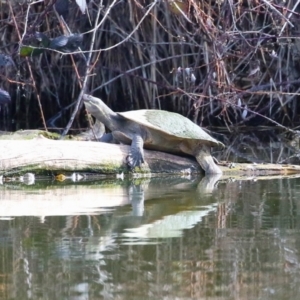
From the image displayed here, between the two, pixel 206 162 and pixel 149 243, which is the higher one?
pixel 206 162

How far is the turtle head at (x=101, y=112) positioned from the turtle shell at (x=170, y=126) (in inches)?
6.9

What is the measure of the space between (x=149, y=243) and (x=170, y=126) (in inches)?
105

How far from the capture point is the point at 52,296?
242 cm

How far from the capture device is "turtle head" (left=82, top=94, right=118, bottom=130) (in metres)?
6.01

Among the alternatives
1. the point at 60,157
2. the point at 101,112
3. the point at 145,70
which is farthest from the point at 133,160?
the point at 145,70

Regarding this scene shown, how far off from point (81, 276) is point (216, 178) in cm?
299

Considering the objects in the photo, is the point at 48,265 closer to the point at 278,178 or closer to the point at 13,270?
the point at 13,270

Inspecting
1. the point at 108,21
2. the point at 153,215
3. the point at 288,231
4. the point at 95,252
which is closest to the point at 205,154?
the point at 153,215

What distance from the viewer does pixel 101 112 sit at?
6059mm

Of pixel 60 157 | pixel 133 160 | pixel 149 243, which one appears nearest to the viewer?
pixel 149 243

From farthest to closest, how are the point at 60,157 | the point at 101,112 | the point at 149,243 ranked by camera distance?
the point at 101,112, the point at 60,157, the point at 149,243

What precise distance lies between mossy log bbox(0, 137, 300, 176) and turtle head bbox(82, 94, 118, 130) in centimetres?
36

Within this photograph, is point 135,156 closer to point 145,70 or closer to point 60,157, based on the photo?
point 60,157

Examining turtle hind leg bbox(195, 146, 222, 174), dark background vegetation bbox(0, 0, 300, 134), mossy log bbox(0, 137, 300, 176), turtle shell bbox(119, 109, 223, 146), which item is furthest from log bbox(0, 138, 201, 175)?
dark background vegetation bbox(0, 0, 300, 134)
